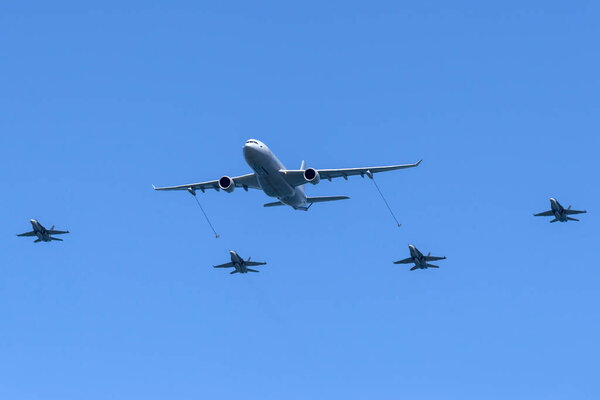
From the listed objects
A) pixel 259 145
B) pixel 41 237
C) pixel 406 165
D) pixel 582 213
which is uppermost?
pixel 41 237

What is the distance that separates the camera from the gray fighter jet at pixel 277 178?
99625mm

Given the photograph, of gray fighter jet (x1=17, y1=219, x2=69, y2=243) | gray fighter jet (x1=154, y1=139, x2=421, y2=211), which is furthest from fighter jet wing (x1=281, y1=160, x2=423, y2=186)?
gray fighter jet (x1=17, y1=219, x2=69, y2=243)

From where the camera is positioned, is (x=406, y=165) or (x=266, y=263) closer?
(x=406, y=165)

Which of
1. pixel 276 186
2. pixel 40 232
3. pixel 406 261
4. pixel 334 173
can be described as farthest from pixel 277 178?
pixel 40 232

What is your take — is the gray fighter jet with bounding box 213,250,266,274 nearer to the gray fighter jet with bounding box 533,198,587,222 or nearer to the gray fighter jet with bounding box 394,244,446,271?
the gray fighter jet with bounding box 394,244,446,271

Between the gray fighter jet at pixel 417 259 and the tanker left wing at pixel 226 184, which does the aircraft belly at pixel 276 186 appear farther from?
the gray fighter jet at pixel 417 259

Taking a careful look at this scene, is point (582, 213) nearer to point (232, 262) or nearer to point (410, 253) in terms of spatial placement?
point (410, 253)

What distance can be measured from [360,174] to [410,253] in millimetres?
9245

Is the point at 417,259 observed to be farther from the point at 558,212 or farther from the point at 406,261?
the point at 558,212

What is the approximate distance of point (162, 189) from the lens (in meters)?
113

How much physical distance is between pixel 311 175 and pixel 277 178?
3.31m

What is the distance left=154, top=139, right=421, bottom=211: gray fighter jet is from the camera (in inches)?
3922

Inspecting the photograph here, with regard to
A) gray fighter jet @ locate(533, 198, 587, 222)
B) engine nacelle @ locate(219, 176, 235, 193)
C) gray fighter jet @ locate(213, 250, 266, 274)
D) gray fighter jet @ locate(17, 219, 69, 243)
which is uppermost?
gray fighter jet @ locate(17, 219, 69, 243)

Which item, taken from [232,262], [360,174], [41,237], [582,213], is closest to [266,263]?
[232,262]
